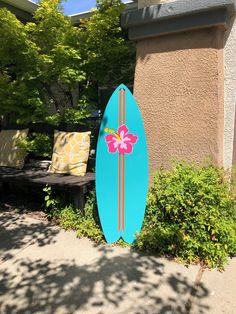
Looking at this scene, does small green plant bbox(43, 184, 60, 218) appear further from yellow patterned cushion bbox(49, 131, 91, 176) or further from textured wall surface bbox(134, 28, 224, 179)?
textured wall surface bbox(134, 28, 224, 179)

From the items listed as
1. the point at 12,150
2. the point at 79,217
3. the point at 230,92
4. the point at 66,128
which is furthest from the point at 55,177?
the point at 230,92

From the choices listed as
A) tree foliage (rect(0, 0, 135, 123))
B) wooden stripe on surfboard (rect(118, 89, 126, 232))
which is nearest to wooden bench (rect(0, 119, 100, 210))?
tree foliage (rect(0, 0, 135, 123))

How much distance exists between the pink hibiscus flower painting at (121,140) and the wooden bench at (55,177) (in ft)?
2.37

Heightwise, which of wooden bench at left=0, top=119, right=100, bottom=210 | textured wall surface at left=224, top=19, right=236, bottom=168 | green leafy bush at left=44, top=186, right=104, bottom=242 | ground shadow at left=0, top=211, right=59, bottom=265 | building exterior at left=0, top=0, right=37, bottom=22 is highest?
building exterior at left=0, top=0, right=37, bottom=22

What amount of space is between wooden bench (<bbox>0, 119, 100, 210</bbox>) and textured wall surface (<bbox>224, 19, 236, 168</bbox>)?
1.81m

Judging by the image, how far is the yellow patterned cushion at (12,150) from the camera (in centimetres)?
504

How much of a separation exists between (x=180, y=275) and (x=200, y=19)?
2.72 m

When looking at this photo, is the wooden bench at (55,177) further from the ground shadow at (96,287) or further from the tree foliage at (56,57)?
the ground shadow at (96,287)

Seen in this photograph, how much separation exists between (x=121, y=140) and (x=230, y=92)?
1443mm

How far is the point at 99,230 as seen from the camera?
12.3 ft

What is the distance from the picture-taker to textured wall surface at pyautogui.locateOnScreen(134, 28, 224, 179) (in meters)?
3.50

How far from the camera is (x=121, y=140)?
3.64 metres

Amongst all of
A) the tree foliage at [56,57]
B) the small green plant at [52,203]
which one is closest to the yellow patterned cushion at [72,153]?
the small green plant at [52,203]

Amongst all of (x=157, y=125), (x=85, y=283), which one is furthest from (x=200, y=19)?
(x=85, y=283)
